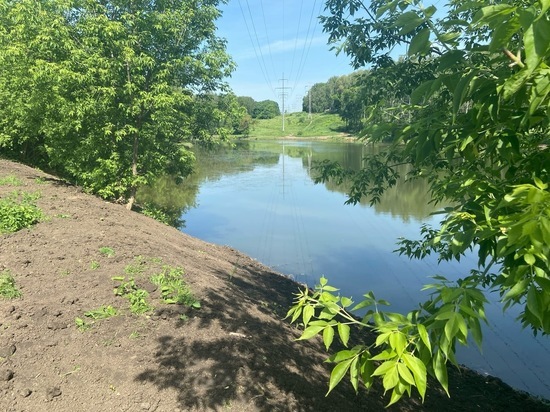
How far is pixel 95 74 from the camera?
10.7 meters

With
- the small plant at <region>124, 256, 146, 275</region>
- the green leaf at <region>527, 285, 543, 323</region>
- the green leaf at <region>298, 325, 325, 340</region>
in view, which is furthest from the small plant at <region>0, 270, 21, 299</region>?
the green leaf at <region>527, 285, 543, 323</region>

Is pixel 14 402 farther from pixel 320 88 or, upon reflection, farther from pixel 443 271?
pixel 320 88

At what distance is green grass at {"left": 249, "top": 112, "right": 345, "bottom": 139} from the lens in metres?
111

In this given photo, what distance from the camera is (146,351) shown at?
4.27 m

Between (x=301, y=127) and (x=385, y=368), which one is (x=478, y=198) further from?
(x=301, y=127)

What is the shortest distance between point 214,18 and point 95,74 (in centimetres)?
423

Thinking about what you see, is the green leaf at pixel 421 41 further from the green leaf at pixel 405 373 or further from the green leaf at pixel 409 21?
the green leaf at pixel 405 373

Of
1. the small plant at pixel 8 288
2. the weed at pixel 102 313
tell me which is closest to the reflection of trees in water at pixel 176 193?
the small plant at pixel 8 288

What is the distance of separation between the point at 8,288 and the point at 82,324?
1.13 metres

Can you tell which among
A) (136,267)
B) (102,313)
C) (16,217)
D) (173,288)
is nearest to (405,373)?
(102,313)

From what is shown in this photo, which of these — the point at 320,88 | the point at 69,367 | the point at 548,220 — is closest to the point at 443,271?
the point at 69,367

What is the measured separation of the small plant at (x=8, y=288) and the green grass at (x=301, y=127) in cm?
10177

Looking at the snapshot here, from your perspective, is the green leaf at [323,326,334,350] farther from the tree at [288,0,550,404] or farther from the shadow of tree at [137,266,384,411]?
the shadow of tree at [137,266,384,411]

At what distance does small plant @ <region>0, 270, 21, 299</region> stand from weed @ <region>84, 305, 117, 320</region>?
0.91m
